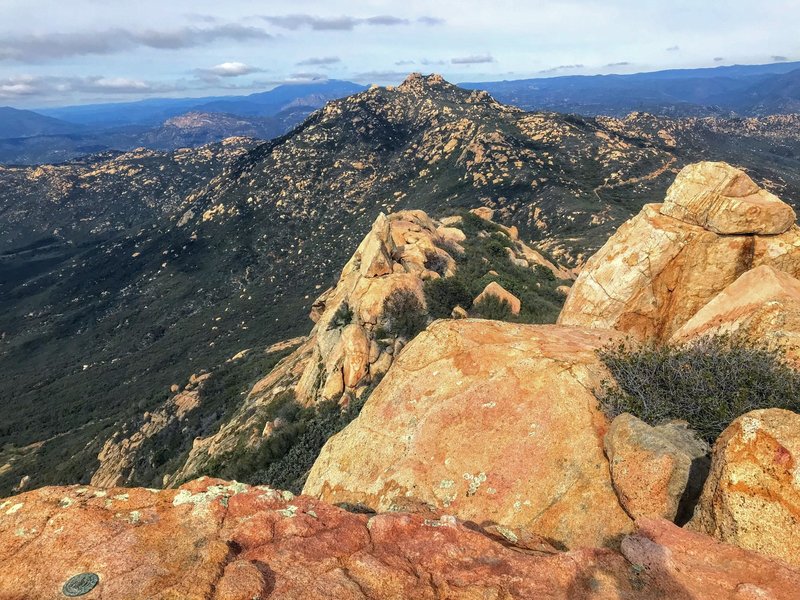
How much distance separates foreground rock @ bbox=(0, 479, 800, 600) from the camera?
706 centimetres

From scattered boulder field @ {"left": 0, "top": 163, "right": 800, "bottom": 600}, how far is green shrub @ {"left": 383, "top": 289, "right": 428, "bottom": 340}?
54.5 ft

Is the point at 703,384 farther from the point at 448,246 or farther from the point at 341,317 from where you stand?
the point at 448,246

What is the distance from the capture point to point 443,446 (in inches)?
531

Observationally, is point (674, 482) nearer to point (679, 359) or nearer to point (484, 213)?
point (679, 359)

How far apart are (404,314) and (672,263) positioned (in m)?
20.6

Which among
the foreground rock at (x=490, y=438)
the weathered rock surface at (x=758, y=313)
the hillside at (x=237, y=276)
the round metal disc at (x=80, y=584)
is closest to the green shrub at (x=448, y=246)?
the hillside at (x=237, y=276)

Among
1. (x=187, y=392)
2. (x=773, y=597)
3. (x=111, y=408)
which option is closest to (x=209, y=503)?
(x=773, y=597)

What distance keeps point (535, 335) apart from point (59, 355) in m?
178

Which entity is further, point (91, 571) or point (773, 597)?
point (91, 571)

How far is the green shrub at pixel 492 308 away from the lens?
39688 millimetres

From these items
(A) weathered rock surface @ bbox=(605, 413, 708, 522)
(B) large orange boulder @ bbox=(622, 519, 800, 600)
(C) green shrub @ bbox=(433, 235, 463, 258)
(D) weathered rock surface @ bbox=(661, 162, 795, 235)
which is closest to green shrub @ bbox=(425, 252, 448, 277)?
(C) green shrub @ bbox=(433, 235, 463, 258)

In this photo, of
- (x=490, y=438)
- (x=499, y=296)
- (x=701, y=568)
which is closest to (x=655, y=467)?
(x=701, y=568)

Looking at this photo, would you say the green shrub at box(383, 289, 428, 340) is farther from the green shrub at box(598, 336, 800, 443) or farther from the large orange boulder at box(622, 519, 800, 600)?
the large orange boulder at box(622, 519, 800, 600)

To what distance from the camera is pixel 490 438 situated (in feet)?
42.9
